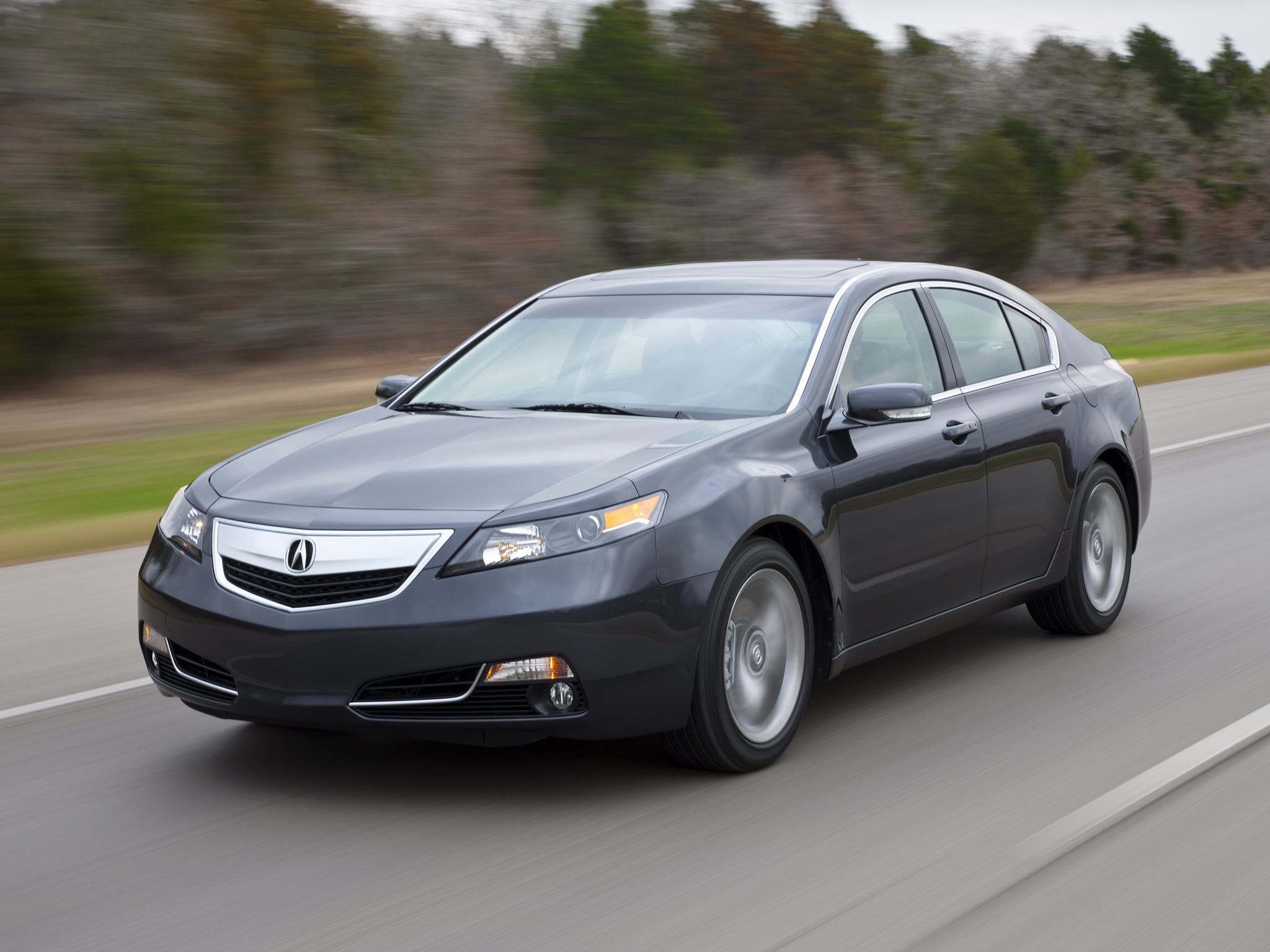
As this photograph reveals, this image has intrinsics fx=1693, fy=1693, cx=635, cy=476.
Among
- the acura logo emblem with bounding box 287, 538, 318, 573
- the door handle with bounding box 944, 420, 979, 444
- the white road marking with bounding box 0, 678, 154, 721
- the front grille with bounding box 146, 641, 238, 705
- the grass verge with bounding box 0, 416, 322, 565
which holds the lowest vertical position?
the grass verge with bounding box 0, 416, 322, 565

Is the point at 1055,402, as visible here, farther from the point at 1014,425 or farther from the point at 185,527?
the point at 185,527

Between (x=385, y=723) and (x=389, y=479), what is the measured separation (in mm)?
739

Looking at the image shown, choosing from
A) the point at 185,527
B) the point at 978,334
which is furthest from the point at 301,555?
the point at 978,334

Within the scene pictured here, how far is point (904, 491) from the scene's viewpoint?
5723 millimetres

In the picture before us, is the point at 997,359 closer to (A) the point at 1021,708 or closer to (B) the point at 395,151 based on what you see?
(A) the point at 1021,708

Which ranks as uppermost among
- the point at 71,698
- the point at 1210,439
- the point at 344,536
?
the point at 344,536

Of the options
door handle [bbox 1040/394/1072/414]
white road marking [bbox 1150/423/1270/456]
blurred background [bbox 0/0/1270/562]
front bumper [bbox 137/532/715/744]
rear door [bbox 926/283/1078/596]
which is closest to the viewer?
front bumper [bbox 137/532/715/744]

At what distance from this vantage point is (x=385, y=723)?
4637 millimetres

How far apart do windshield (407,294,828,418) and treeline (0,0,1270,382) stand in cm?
1398

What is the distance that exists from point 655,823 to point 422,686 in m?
0.74

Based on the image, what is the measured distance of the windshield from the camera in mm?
5672

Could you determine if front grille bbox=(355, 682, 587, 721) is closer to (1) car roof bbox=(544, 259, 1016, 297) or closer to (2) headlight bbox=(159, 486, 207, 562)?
(2) headlight bbox=(159, 486, 207, 562)

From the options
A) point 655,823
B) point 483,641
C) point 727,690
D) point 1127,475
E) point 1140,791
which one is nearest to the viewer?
point 483,641

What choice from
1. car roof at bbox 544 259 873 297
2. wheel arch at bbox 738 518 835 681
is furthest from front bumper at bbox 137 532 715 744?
car roof at bbox 544 259 873 297
